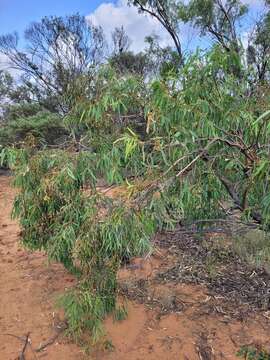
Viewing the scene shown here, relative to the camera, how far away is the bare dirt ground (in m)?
3.05

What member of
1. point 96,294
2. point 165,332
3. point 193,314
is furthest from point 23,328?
point 96,294

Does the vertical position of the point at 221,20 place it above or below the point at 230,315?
above

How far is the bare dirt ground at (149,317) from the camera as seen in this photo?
3.05 meters

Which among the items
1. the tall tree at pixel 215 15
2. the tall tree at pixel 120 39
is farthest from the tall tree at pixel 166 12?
the tall tree at pixel 120 39

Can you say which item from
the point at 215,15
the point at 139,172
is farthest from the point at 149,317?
the point at 215,15

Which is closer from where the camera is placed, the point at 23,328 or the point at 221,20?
the point at 23,328

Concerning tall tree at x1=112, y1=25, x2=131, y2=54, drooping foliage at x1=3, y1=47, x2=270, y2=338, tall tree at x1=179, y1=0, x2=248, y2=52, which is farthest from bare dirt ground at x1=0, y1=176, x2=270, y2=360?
tall tree at x1=112, y1=25, x2=131, y2=54

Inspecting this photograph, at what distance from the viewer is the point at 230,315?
11.5 feet

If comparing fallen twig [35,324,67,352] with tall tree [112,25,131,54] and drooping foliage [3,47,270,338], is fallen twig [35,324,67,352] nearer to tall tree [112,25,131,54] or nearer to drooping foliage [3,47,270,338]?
drooping foliage [3,47,270,338]

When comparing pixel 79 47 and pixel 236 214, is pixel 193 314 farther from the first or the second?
pixel 79 47

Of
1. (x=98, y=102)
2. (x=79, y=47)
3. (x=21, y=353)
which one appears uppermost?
(x=79, y=47)

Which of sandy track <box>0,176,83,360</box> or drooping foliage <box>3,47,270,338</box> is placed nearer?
drooping foliage <box>3,47,270,338</box>

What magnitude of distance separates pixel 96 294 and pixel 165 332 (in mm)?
1610

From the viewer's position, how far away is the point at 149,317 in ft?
11.4
